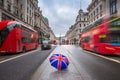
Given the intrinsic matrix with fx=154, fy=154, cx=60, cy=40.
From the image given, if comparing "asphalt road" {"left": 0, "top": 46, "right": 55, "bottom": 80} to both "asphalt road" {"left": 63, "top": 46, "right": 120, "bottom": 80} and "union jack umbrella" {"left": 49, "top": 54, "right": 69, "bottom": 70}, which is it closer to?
"union jack umbrella" {"left": 49, "top": 54, "right": 69, "bottom": 70}

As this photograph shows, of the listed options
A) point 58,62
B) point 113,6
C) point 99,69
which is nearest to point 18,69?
point 58,62

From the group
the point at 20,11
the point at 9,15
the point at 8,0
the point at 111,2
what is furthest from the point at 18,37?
the point at 111,2

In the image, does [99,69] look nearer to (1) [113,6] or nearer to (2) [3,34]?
(2) [3,34]

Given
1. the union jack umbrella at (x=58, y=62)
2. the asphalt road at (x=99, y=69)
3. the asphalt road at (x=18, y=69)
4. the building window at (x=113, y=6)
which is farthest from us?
the building window at (x=113, y=6)

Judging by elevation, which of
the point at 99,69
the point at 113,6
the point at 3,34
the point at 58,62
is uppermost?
the point at 113,6

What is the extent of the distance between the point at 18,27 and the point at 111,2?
30050 mm

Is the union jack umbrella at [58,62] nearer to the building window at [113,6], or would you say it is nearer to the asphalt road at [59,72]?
the asphalt road at [59,72]

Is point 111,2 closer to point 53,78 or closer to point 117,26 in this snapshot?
point 117,26

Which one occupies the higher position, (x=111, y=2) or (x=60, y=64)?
(x=111, y=2)

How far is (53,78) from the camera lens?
20.1ft

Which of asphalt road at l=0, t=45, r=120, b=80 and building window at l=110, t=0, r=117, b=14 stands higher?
building window at l=110, t=0, r=117, b=14

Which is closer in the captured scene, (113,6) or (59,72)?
(59,72)

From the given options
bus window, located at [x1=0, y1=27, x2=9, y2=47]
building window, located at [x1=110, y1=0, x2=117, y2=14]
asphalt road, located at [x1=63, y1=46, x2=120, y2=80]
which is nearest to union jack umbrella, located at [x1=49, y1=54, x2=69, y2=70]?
asphalt road, located at [x1=63, y1=46, x2=120, y2=80]

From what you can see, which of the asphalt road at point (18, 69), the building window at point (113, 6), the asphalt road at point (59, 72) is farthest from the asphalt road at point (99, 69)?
the building window at point (113, 6)
